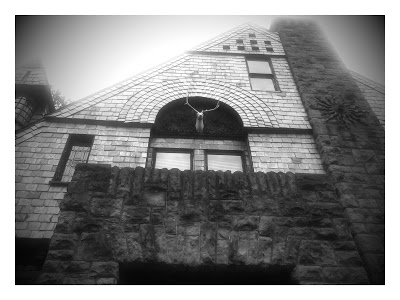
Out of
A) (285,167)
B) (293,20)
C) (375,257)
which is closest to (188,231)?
(375,257)

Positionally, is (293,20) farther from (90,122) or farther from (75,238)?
(75,238)

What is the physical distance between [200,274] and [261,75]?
6.40 metres

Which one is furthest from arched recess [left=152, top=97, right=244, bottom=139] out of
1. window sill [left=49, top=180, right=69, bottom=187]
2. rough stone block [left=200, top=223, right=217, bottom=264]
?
rough stone block [left=200, top=223, right=217, bottom=264]

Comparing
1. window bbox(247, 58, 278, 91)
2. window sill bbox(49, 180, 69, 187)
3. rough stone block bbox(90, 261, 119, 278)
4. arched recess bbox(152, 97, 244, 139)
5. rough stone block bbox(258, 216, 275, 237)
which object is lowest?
rough stone block bbox(90, 261, 119, 278)

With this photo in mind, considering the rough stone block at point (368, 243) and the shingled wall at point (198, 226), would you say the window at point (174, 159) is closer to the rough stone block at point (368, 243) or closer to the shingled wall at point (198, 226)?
the shingled wall at point (198, 226)

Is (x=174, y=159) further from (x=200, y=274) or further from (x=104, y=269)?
(x=104, y=269)

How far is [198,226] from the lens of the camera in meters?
3.31

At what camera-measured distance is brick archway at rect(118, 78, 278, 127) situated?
6508 mm

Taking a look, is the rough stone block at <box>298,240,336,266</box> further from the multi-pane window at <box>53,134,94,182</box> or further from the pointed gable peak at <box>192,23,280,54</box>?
the pointed gable peak at <box>192,23,280,54</box>

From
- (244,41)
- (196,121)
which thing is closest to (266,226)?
(196,121)

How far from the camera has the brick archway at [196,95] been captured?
651cm

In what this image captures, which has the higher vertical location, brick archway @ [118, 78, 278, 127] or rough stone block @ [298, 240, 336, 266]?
brick archway @ [118, 78, 278, 127]

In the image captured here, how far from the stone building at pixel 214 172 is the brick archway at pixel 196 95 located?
43mm

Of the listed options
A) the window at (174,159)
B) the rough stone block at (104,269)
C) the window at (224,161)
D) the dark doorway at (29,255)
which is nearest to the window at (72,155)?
the dark doorway at (29,255)
